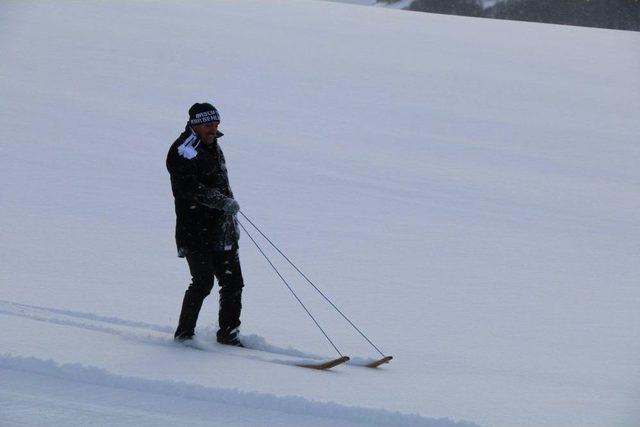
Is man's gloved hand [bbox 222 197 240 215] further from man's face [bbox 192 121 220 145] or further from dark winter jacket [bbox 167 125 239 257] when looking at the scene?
man's face [bbox 192 121 220 145]

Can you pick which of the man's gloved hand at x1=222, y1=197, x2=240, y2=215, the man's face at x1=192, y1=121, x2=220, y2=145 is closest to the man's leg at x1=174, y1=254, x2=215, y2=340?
the man's gloved hand at x1=222, y1=197, x2=240, y2=215

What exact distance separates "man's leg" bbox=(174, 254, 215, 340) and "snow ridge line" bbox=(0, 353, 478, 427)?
98 cm

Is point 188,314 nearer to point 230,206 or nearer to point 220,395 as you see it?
point 230,206

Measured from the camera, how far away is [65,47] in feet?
52.7

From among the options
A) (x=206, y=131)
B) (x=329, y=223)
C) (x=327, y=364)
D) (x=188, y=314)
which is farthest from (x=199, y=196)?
(x=329, y=223)

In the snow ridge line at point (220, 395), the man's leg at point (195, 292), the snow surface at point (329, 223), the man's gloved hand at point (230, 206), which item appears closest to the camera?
the snow ridge line at point (220, 395)

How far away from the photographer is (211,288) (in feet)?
16.9

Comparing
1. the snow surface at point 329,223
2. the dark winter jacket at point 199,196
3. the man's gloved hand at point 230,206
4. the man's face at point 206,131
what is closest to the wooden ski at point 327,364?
the snow surface at point 329,223

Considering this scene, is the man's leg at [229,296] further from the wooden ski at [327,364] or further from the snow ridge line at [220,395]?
the snow ridge line at [220,395]

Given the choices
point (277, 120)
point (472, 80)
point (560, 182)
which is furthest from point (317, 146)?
point (472, 80)

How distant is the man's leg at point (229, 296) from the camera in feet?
17.0

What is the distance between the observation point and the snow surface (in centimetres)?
433

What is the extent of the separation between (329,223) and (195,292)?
137 inches

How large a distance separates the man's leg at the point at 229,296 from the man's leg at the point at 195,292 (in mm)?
84
